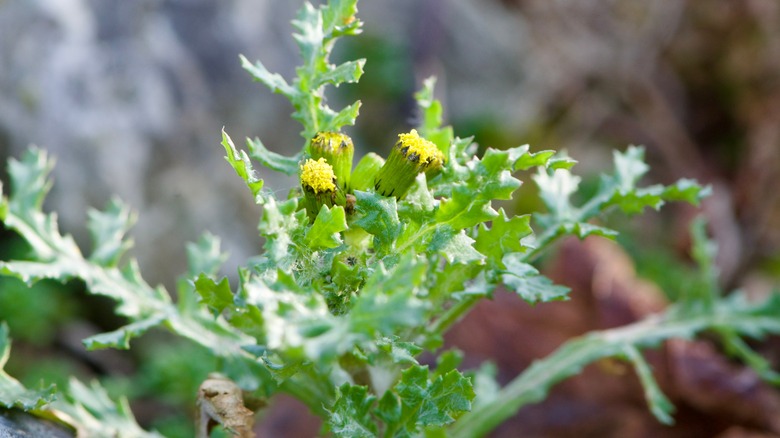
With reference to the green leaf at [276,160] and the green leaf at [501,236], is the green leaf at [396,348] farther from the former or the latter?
the green leaf at [276,160]

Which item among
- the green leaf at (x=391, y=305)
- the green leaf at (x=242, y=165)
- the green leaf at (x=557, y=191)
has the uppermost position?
the green leaf at (x=557, y=191)

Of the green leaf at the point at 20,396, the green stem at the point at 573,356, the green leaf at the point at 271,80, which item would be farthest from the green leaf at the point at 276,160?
the green stem at the point at 573,356

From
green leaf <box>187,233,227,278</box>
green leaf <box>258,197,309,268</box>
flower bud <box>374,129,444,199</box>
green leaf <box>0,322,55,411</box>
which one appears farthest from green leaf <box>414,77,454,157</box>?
green leaf <box>0,322,55,411</box>

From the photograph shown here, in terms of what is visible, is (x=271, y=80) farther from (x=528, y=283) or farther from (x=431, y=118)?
(x=528, y=283)

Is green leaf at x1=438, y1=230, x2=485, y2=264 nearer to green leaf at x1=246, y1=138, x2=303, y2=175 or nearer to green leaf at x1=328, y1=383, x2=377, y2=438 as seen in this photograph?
green leaf at x1=328, y1=383, x2=377, y2=438

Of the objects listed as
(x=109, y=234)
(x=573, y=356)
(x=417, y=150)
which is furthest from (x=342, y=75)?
(x=573, y=356)

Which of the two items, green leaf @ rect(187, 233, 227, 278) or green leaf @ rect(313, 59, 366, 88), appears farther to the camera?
green leaf @ rect(187, 233, 227, 278)

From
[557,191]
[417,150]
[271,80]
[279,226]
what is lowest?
[279,226]

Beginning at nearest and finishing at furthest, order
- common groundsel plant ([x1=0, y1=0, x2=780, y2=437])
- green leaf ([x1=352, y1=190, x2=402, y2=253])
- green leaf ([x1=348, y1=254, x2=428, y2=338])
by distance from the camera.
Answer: green leaf ([x1=348, y1=254, x2=428, y2=338]), common groundsel plant ([x1=0, y1=0, x2=780, y2=437]), green leaf ([x1=352, y1=190, x2=402, y2=253])
